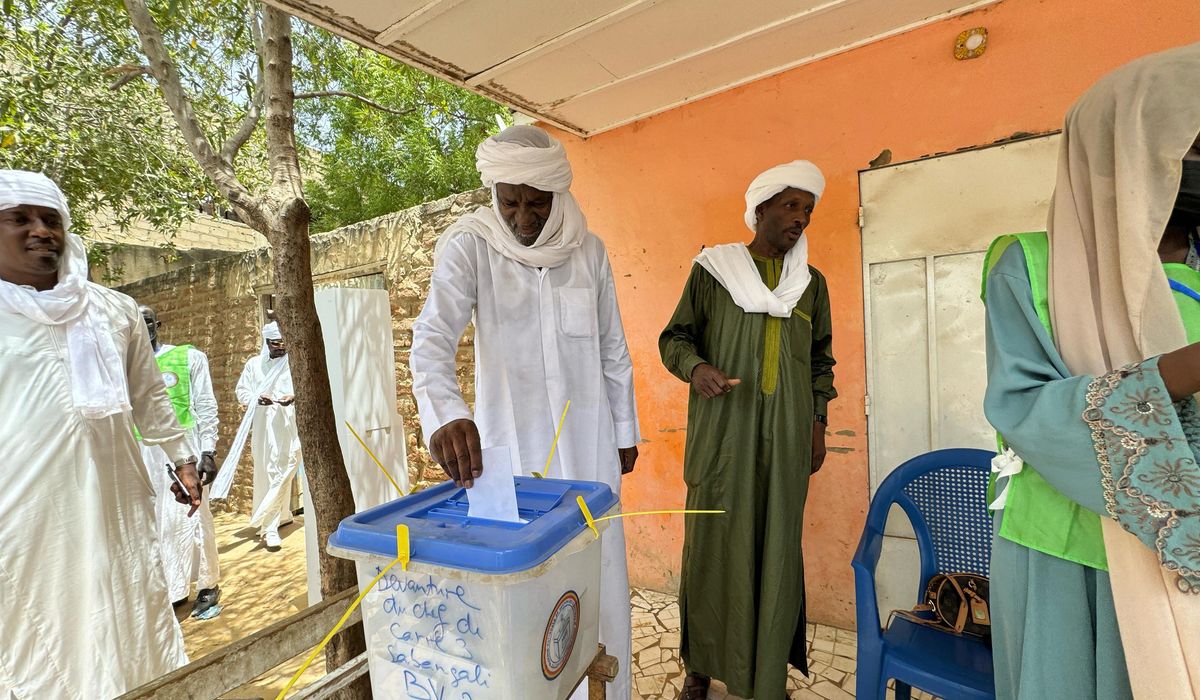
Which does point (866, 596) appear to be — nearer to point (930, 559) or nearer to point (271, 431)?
point (930, 559)

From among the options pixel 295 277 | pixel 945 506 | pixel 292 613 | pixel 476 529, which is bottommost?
pixel 292 613

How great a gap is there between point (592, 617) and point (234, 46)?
12.8 ft

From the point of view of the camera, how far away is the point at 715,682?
2.25m

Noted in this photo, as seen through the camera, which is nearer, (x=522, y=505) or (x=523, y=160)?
(x=522, y=505)

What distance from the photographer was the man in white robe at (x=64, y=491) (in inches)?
63.2

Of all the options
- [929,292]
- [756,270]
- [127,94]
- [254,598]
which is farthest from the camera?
[127,94]

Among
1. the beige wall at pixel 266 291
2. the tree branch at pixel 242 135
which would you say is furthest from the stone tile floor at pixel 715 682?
the tree branch at pixel 242 135

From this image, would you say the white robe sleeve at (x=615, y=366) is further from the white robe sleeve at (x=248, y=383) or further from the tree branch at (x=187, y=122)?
the white robe sleeve at (x=248, y=383)

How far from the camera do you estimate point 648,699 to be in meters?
2.23

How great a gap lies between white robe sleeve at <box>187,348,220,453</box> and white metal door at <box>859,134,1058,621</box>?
3.98 metres

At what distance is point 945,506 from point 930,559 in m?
0.19

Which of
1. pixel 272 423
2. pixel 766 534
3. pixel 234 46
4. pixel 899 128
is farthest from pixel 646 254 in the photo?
pixel 272 423

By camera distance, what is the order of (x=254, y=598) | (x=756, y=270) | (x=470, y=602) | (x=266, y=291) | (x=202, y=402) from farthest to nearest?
1. (x=266, y=291)
2. (x=254, y=598)
3. (x=202, y=402)
4. (x=756, y=270)
5. (x=470, y=602)

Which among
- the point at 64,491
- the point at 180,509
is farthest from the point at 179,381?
the point at 64,491
